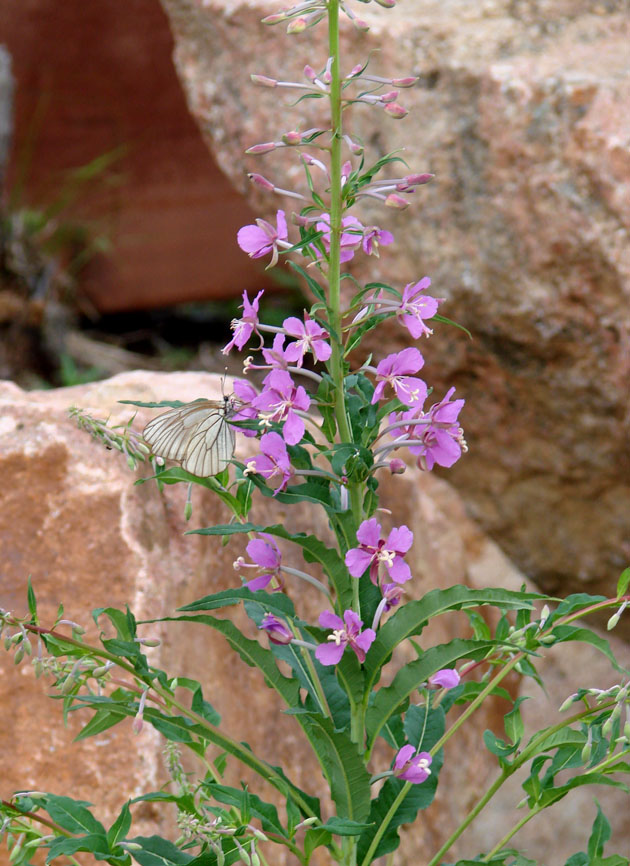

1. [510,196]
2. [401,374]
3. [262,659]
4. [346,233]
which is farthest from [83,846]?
[510,196]

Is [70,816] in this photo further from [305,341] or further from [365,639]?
[305,341]

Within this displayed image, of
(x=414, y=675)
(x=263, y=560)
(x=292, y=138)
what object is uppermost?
(x=292, y=138)

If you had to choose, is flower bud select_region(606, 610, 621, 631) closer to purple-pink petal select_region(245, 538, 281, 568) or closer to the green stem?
the green stem

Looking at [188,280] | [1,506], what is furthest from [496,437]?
[188,280]

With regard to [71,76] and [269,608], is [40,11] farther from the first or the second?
[269,608]

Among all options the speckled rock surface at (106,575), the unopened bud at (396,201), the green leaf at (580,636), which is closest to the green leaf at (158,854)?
the speckled rock surface at (106,575)

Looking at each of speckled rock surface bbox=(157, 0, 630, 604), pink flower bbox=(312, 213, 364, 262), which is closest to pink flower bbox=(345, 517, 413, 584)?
pink flower bbox=(312, 213, 364, 262)
